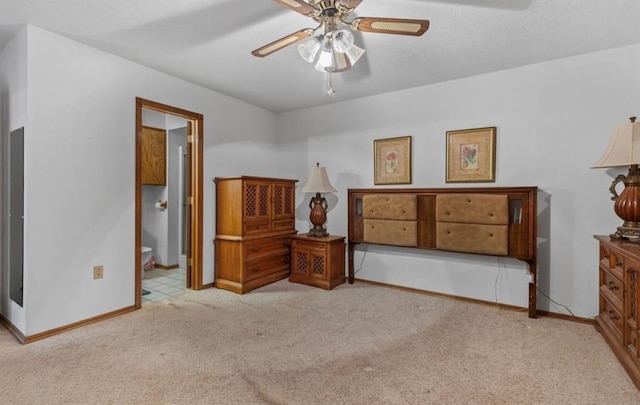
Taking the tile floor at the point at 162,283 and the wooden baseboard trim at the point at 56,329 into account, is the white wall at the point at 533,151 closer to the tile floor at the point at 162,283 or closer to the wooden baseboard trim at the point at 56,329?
the tile floor at the point at 162,283

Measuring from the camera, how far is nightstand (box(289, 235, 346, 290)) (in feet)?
12.0

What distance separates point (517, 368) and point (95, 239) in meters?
3.30

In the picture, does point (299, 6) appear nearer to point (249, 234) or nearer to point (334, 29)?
point (334, 29)

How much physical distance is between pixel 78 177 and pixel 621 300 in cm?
407

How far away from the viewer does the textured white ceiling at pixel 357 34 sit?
2.06 m

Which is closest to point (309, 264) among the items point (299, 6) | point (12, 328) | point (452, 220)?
point (452, 220)

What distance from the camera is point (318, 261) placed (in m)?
3.72

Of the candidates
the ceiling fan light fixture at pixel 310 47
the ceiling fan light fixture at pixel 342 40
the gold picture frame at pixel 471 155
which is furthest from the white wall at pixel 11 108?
the gold picture frame at pixel 471 155

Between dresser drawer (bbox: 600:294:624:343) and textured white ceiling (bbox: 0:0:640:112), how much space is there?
6.64 feet

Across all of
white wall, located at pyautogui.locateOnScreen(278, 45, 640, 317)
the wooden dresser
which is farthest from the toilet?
the wooden dresser

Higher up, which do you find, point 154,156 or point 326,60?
point 326,60

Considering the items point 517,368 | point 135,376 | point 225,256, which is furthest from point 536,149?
point 135,376

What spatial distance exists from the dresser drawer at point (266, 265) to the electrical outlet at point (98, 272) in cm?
134

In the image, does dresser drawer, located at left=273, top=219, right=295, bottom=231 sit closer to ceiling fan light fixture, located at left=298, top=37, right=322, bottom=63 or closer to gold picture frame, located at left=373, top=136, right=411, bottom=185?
gold picture frame, located at left=373, top=136, right=411, bottom=185
